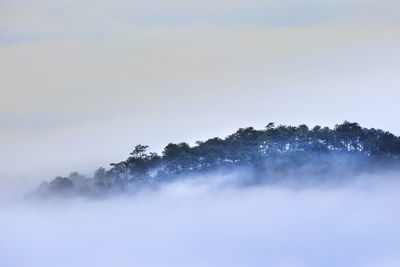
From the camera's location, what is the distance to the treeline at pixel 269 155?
146 m

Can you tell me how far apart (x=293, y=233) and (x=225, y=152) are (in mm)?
10954

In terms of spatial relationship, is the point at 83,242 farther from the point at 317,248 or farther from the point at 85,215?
the point at 317,248

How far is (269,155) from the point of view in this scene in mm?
147625

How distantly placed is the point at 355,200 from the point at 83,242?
2239 centimetres

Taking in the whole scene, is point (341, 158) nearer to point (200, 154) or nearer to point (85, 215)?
point (200, 154)

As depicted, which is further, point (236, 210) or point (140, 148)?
point (236, 210)

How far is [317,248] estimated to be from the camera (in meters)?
149

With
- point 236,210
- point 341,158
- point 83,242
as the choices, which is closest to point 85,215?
point 83,242

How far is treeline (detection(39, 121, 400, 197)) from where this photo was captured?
14650 cm

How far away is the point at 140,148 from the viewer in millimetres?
150625

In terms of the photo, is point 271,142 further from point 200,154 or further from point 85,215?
point 85,215

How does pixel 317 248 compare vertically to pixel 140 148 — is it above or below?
below

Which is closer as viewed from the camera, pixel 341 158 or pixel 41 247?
pixel 341 158

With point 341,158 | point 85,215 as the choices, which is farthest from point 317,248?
point 85,215
